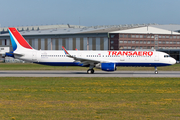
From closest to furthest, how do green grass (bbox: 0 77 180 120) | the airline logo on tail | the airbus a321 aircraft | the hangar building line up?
1. green grass (bbox: 0 77 180 120)
2. the airbus a321 aircraft
3. the airline logo on tail
4. the hangar building

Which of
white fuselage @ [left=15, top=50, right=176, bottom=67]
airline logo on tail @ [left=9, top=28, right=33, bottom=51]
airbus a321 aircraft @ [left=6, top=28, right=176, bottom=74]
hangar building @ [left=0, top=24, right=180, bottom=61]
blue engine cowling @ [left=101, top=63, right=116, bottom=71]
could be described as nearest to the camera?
blue engine cowling @ [left=101, top=63, right=116, bottom=71]

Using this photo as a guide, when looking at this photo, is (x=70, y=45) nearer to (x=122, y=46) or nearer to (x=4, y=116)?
(x=122, y=46)

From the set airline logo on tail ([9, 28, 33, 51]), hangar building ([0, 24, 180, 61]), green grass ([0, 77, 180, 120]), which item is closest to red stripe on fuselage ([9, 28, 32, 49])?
airline logo on tail ([9, 28, 33, 51])

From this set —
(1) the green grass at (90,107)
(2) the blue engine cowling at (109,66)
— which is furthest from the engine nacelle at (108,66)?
(1) the green grass at (90,107)

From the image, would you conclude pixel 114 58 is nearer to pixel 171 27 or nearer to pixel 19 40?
pixel 19 40

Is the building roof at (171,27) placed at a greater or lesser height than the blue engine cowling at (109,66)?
greater

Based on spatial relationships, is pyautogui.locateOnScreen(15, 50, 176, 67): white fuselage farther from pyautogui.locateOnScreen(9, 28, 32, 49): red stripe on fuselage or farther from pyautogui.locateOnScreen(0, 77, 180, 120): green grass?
pyautogui.locateOnScreen(0, 77, 180, 120): green grass

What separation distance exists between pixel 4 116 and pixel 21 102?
3661 millimetres

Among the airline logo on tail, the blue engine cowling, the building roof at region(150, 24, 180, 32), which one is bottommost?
the blue engine cowling

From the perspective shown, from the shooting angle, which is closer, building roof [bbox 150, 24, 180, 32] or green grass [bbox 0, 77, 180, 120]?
green grass [bbox 0, 77, 180, 120]

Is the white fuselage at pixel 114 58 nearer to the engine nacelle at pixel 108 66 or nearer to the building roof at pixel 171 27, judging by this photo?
the engine nacelle at pixel 108 66

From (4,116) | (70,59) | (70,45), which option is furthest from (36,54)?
(70,45)

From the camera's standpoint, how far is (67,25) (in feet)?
514

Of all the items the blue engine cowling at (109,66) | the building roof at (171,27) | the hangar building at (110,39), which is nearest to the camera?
the blue engine cowling at (109,66)
